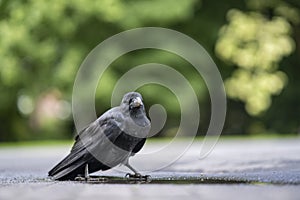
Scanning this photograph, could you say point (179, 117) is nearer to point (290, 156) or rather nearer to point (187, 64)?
point (187, 64)

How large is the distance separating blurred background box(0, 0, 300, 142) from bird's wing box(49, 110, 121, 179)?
6.77 m

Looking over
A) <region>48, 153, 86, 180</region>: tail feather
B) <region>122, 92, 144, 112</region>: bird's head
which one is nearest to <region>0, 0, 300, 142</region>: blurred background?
<region>48, 153, 86, 180</region>: tail feather

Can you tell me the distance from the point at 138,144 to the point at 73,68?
975cm

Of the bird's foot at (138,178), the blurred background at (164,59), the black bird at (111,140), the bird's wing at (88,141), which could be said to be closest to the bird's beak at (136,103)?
the black bird at (111,140)

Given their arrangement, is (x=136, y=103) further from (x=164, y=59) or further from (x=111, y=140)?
(x=164, y=59)

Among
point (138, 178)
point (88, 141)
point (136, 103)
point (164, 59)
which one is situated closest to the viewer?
point (136, 103)

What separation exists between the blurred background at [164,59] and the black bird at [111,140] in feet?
22.3

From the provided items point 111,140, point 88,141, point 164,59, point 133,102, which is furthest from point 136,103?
point 164,59

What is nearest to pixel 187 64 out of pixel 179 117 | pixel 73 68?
pixel 179 117

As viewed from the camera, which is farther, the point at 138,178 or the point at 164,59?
the point at 164,59

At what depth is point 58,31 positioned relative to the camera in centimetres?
1255

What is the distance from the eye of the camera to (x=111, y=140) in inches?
142

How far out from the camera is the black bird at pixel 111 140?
11.7 ft

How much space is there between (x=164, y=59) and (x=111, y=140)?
1053 centimetres
